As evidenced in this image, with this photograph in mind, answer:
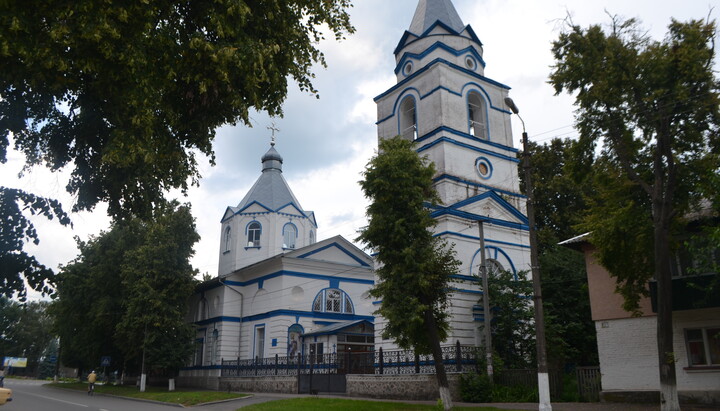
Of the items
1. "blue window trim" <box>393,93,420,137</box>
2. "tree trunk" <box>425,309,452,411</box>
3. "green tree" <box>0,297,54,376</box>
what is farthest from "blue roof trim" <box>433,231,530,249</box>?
"green tree" <box>0,297,54,376</box>

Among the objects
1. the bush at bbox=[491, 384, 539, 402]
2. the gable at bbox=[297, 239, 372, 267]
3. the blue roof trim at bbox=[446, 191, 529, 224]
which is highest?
the blue roof trim at bbox=[446, 191, 529, 224]

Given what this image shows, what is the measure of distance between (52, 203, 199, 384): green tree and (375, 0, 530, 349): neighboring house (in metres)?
13.3

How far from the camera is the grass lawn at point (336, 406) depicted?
17.3 m

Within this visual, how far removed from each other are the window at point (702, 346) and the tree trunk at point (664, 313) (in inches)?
113

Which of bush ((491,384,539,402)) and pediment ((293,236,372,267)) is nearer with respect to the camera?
bush ((491,384,539,402))

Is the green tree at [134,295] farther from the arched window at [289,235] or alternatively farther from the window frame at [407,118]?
the window frame at [407,118]

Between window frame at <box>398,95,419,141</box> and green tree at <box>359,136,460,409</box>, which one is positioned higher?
window frame at <box>398,95,419,141</box>

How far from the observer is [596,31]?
15.6 m

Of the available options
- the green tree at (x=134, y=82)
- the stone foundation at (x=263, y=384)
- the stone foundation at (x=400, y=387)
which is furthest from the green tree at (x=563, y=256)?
the stone foundation at (x=263, y=384)

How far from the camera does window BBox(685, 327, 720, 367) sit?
1633 cm

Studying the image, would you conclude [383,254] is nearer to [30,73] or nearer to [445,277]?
[445,277]

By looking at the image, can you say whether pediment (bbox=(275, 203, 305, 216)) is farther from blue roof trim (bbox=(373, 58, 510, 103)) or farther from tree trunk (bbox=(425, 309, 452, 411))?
tree trunk (bbox=(425, 309, 452, 411))

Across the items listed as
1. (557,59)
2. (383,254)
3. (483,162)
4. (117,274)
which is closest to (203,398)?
(383,254)

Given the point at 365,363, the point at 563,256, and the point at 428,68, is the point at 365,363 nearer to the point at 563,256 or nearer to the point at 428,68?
the point at 563,256
